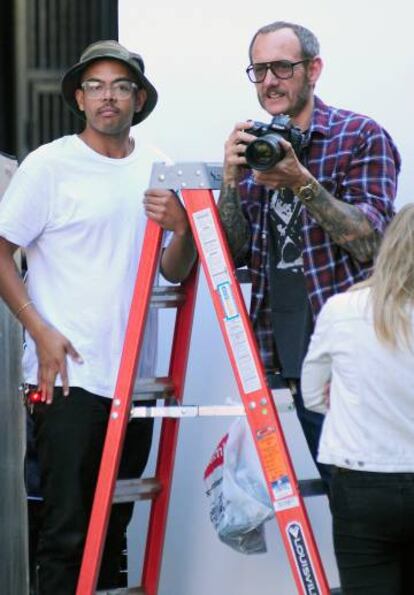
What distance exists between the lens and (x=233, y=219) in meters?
3.67

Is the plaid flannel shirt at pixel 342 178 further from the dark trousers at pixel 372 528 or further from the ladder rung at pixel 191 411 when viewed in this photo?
the dark trousers at pixel 372 528

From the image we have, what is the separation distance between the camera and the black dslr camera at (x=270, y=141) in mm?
3295

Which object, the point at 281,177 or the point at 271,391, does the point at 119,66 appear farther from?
the point at 271,391

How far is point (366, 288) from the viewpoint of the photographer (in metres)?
3.02

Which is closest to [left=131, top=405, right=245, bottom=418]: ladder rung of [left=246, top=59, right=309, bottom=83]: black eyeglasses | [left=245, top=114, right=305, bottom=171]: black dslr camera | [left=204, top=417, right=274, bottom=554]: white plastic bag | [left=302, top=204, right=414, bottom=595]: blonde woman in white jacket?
[left=204, top=417, right=274, bottom=554]: white plastic bag

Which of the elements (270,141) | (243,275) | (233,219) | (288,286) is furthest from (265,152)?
(243,275)

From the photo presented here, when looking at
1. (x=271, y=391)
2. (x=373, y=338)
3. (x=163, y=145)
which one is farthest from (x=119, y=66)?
(x=373, y=338)

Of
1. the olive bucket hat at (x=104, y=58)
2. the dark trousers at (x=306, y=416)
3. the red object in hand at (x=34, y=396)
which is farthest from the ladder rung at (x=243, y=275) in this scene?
the red object in hand at (x=34, y=396)

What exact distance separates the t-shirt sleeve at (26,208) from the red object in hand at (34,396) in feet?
1.28

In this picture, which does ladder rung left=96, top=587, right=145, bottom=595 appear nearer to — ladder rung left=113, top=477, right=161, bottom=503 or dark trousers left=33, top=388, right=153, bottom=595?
dark trousers left=33, top=388, right=153, bottom=595

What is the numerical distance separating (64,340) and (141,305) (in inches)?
9.1

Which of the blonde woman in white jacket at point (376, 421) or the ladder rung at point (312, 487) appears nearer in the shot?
the blonde woman in white jacket at point (376, 421)

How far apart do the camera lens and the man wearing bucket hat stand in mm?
361

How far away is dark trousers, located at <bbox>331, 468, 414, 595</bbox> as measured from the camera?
2.94 meters
